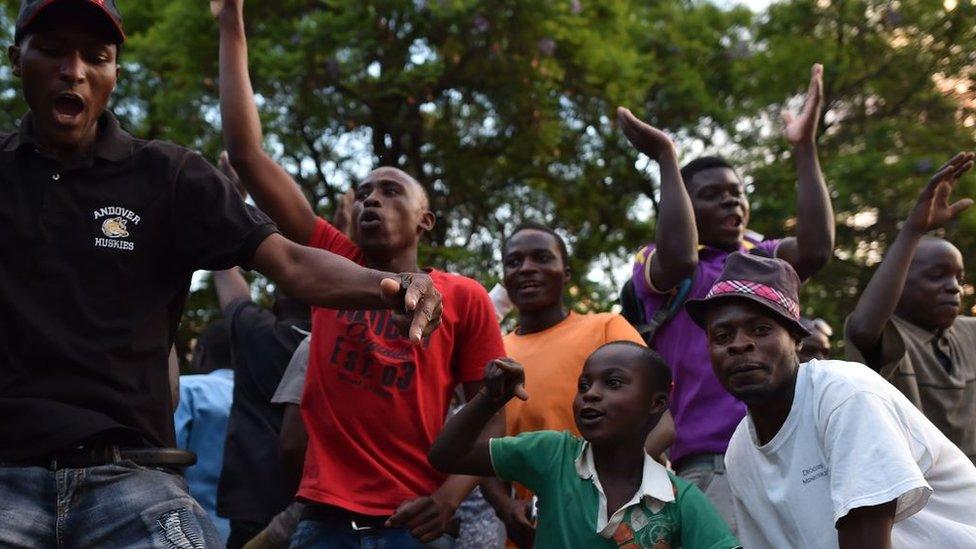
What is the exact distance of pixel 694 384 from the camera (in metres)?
5.07

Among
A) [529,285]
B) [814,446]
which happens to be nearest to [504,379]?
[814,446]

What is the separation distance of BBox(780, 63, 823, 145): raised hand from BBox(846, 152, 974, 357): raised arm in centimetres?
59

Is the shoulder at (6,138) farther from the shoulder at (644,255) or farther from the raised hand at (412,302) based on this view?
the shoulder at (644,255)

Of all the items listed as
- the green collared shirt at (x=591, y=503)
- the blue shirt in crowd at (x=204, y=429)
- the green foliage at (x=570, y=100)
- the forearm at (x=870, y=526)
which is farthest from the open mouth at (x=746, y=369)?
the green foliage at (x=570, y=100)

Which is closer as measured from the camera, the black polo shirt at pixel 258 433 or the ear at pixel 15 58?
the ear at pixel 15 58

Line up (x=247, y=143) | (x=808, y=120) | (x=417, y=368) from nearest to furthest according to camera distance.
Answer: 1. (x=247, y=143)
2. (x=417, y=368)
3. (x=808, y=120)

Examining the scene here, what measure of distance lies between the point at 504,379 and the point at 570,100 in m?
11.5

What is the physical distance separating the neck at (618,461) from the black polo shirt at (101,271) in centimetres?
158

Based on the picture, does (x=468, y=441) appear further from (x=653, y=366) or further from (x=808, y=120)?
(x=808, y=120)

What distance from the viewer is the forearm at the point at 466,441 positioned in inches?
171

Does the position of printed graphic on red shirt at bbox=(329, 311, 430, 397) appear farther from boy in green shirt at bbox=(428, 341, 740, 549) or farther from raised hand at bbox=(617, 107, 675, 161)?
raised hand at bbox=(617, 107, 675, 161)

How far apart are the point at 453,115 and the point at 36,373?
12425mm

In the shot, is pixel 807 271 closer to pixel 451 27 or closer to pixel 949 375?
pixel 949 375

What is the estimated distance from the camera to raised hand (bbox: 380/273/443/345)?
3.12 metres
